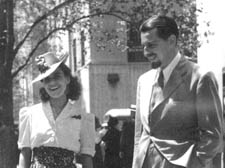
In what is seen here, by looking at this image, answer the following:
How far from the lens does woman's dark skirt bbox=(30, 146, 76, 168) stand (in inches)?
171

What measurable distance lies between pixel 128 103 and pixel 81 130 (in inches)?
786

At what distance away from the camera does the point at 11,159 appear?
34.8 feet

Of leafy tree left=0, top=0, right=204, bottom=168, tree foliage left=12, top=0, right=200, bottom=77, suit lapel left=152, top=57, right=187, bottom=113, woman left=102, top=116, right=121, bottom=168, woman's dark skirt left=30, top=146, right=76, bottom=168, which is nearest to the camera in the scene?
suit lapel left=152, top=57, right=187, bottom=113

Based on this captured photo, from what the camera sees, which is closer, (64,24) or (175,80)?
(175,80)

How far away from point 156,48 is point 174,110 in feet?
1.38

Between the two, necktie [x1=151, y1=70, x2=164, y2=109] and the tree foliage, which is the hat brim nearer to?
necktie [x1=151, y1=70, x2=164, y2=109]

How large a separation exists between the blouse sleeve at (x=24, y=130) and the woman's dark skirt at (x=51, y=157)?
3.7 inches

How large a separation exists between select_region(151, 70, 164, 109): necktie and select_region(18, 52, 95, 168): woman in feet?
2.06

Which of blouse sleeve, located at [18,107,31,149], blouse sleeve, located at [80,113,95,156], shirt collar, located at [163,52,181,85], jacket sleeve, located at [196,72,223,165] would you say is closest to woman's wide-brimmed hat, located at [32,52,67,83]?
blouse sleeve, located at [18,107,31,149]

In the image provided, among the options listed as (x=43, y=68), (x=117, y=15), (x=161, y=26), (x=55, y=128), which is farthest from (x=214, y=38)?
(x=161, y=26)

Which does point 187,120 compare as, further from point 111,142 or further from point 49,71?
point 111,142

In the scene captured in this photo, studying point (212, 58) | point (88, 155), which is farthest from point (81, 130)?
point (212, 58)

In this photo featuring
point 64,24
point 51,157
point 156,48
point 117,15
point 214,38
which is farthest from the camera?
point 64,24

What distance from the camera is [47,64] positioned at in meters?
4.46
